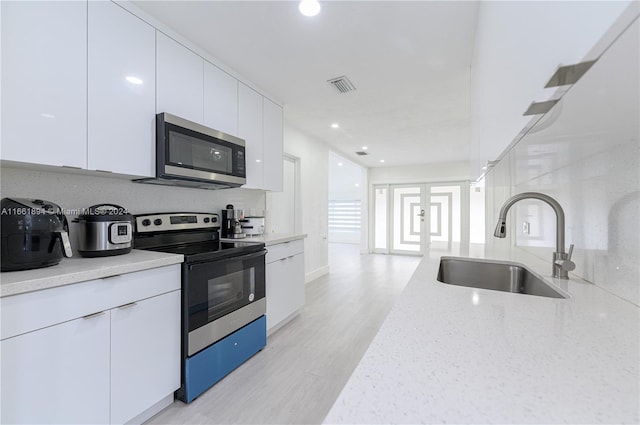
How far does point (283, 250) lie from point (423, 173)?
17.8 feet

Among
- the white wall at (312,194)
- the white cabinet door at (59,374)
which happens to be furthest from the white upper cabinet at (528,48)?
the white wall at (312,194)

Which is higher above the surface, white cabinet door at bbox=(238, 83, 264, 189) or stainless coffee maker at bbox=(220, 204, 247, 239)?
white cabinet door at bbox=(238, 83, 264, 189)

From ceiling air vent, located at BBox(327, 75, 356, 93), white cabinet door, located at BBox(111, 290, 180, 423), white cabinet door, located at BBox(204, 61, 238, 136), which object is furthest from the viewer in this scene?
ceiling air vent, located at BBox(327, 75, 356, 93)

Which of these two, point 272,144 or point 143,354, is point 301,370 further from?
point 272,144

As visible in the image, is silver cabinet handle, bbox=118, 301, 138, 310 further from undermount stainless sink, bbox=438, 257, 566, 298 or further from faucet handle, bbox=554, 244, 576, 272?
faucet handle, bbox=554, 244, 576, 272

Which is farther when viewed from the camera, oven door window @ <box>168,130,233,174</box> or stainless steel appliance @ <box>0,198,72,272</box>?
oven door window @ <box>168,130,233,174</box>

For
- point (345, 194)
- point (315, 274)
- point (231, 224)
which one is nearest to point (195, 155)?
point (231, 224)

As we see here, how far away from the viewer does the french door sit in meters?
6.60

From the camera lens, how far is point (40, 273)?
111 cm

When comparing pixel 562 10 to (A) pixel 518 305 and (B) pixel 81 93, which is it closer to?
(A) pixel 518 305

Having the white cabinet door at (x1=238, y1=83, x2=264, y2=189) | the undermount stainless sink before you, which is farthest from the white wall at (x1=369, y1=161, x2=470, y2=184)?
the undermount stainless sink

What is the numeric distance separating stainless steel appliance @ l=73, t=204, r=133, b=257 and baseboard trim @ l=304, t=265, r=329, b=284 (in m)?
2.82

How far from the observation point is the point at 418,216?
23.1ft

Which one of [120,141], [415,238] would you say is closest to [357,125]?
[120,141]
